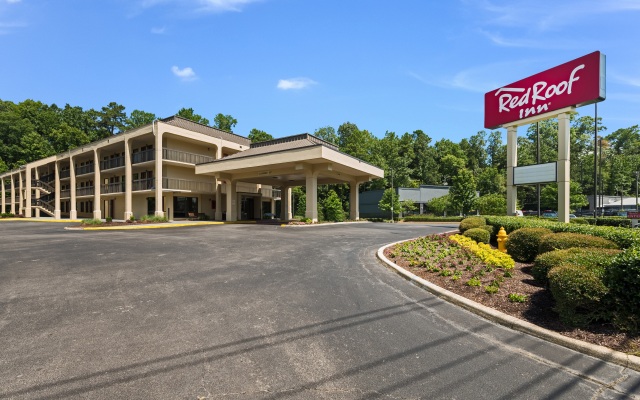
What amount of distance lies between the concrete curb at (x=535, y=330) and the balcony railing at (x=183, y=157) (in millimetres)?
30326

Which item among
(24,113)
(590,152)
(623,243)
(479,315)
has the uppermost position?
(24,113)

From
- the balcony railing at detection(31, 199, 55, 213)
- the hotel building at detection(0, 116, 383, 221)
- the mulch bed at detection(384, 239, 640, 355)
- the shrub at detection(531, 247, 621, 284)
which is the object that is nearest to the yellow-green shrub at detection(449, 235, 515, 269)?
the mulch bed at detection(384, 239, 640, 355)

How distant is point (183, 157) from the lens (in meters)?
32.2

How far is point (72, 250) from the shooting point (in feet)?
37.6

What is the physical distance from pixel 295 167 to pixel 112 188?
2473 centimetres

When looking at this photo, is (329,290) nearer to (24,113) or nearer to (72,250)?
(72,250)

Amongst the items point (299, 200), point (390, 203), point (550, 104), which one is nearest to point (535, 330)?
point (550, 104)

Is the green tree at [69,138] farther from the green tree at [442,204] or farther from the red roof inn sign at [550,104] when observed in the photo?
the red roof inn sign at [550,104]

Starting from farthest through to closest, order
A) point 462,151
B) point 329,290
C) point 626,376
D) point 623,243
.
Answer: point 462,151 → point 623,243 → point 329,290 → point 626,376

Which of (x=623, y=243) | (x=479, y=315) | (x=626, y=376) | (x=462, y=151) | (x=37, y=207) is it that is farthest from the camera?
(x=462, y=151)

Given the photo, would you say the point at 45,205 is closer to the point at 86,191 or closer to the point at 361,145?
Answer: the point at 86,191

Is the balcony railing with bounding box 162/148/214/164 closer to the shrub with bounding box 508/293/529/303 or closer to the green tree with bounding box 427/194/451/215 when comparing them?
the shrub with bounding box 508/293/529/303

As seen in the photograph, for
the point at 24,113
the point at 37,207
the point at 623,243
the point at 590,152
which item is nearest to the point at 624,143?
the point at 590,152

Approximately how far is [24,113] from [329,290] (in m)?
94.2
